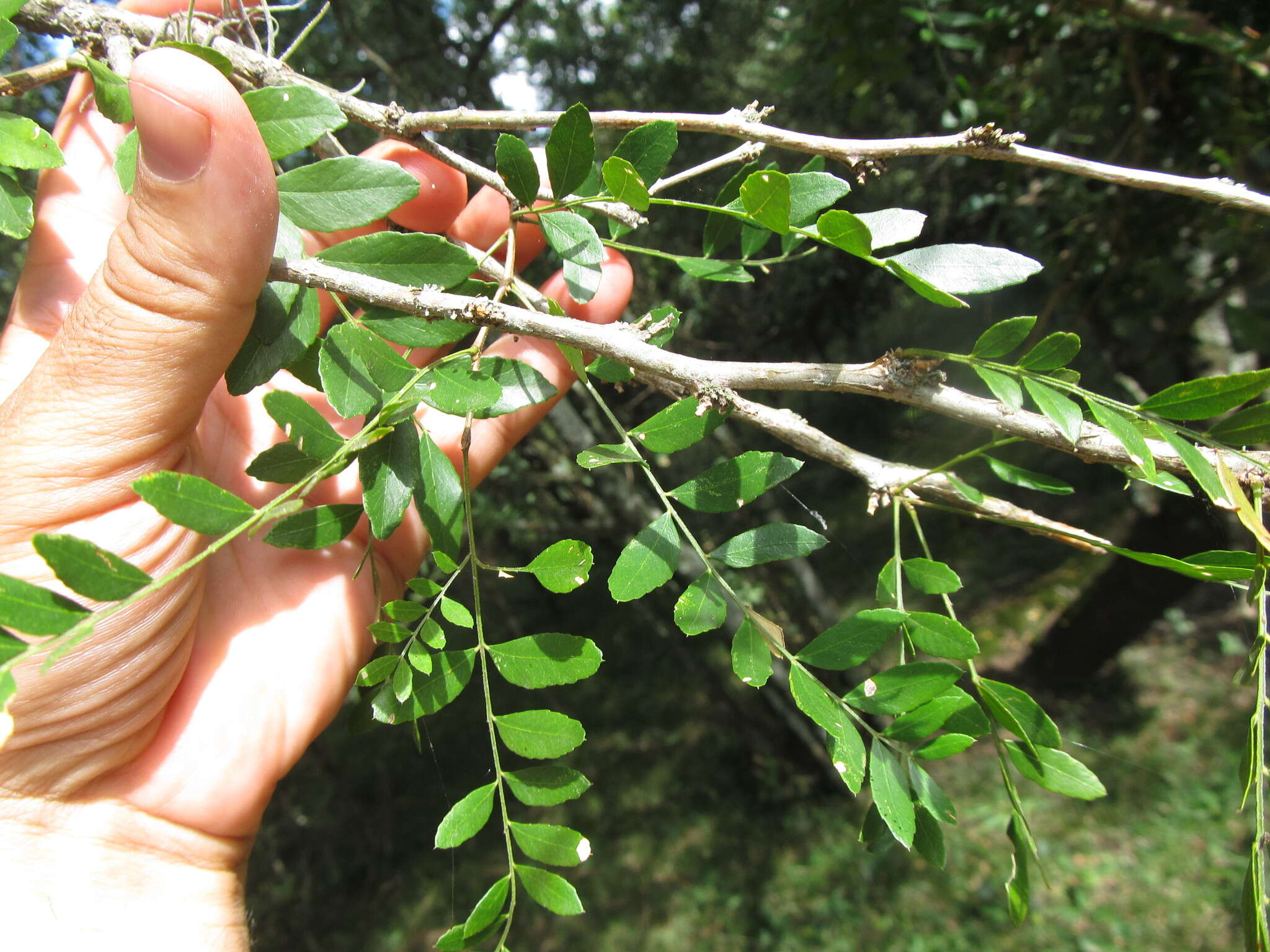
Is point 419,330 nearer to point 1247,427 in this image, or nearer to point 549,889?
point 549,889

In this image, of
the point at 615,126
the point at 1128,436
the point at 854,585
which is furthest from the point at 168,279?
the point at 854,585

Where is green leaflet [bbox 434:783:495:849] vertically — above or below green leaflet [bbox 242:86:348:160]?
below

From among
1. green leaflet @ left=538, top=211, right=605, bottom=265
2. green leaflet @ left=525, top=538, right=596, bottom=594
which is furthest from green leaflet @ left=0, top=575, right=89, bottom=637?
green leaflet @ left=538, top=211, right=605, bottom=265

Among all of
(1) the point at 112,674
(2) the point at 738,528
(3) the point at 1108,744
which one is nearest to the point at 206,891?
(1) the point at 112,674

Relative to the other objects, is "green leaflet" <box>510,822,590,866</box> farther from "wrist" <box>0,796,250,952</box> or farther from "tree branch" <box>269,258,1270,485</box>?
"wrist" <box>0,796,250,952</box>

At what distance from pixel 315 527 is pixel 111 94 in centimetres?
63

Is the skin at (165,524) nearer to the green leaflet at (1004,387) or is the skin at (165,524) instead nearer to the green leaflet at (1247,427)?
the green leaflet at (1004,387)

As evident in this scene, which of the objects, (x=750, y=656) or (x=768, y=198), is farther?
(x=750, y=656)

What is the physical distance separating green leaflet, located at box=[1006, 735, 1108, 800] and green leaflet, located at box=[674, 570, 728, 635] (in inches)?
18.7

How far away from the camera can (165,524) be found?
1.20 m

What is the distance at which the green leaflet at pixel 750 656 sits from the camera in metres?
0.96

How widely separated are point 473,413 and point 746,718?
3526 mm

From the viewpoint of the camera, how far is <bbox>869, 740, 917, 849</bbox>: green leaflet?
88cm

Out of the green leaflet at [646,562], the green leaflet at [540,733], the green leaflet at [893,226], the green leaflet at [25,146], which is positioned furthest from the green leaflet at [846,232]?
→ the green leaflet at [25,146]
